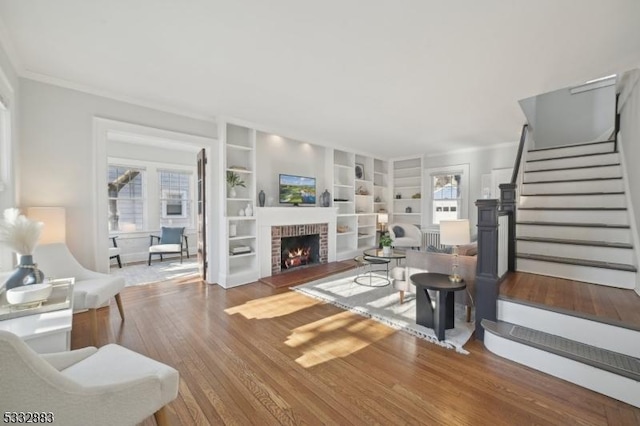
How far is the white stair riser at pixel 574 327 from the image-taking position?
75.9 inches

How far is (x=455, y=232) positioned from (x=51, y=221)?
440cm

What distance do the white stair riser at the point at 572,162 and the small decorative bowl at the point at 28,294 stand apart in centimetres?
620

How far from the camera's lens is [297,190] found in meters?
5.63

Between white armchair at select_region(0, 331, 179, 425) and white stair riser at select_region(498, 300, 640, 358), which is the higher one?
white armchair at select_region(0, 331, 179, 425)

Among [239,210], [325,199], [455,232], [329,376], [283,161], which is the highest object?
[283,161]

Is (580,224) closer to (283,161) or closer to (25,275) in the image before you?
(283,161)

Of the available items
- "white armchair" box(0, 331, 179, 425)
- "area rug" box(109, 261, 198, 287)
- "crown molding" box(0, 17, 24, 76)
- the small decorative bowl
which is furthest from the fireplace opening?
"crown molding" box(0, 17, 24, 76)

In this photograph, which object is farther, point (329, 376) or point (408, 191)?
point (408, 191)

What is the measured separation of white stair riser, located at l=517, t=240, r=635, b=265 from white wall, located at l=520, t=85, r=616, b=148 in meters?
2.77

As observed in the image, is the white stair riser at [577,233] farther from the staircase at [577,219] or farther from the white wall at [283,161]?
the white wall at [283,161]

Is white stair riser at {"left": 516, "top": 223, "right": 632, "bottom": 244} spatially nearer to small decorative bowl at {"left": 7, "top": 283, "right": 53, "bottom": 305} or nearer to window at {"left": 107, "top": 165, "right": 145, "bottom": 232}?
small decorative bowl at {"left": 7, "top": 283, "right": 53, "bottom": 305}

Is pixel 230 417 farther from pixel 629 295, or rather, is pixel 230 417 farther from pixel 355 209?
pixel 355 209

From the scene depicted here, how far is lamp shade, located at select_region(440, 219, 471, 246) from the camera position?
264 centimetres

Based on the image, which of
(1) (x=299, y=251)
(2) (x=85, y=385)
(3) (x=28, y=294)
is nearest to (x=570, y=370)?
(2) (x=85, y=385)
